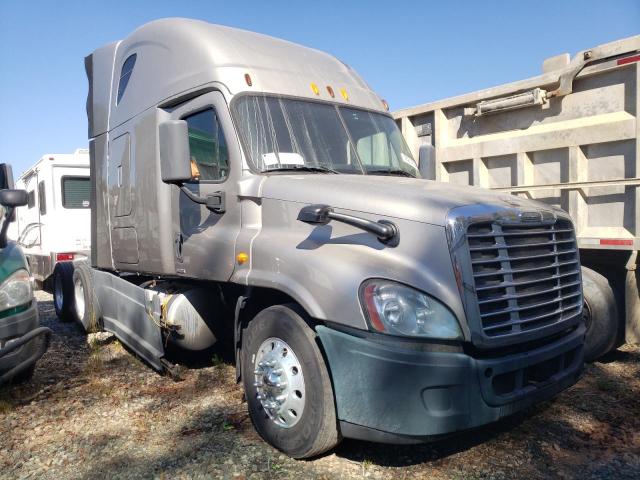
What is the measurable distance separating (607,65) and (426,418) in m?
3.91

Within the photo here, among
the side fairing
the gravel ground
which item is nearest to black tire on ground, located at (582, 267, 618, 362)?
the gravel ground

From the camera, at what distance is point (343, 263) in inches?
120

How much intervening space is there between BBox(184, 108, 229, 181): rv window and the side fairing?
785 millimetres

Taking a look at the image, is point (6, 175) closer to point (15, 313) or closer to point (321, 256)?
point (15, 313)

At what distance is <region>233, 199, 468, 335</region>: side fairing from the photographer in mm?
2906

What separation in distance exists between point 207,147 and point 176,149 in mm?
381

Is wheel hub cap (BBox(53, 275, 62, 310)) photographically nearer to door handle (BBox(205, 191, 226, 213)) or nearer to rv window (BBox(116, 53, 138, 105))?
rv window (BBox(116, 53, 138, 105))

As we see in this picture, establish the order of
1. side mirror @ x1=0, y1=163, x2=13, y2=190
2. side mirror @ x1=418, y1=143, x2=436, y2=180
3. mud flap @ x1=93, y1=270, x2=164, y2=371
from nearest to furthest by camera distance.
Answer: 1. mud flap @ x1=93, y1=270, x2=164, y2=371
2. side mirror @ x1=418, y1=143, x2=436, y2=180
3. side mirror @ x1=0, y1=163, x2=13, y2=190

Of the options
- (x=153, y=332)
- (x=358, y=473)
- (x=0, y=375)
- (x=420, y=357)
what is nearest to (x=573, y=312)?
(x=420, y=357)

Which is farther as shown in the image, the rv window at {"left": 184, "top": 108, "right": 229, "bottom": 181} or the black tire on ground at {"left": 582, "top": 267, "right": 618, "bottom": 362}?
the black tire on ground at {"left": 582, "top": 267, "right": 618, "bottom": 362}

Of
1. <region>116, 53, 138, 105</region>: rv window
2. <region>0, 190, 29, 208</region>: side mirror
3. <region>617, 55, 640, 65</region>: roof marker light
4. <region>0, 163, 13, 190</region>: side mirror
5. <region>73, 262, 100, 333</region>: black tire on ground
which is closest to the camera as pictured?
<region>0, 190, 29, 208</region>: side mirror

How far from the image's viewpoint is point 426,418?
282cm

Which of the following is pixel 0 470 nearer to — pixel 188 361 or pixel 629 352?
pixel 188 361

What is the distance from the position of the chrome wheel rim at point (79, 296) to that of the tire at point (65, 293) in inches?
8.0
